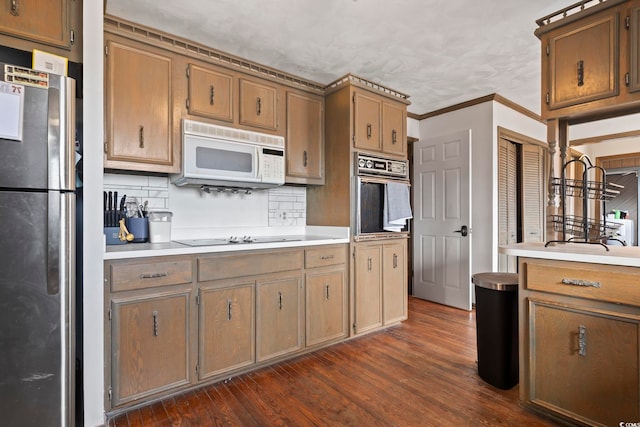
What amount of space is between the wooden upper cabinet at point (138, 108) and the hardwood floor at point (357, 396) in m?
1.55

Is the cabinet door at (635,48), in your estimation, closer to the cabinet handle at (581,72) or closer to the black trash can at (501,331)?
the cabinet handle at (581,72)

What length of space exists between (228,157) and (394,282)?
A: 198 centimetres

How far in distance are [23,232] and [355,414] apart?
185 centimetres

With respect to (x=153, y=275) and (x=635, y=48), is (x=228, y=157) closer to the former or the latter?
(x=153, y=275)

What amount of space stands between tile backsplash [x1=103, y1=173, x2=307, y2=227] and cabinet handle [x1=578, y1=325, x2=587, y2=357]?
236cm

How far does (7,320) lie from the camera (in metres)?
1.31

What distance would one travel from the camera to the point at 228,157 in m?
2.50

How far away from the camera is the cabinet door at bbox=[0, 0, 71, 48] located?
5.03 ft

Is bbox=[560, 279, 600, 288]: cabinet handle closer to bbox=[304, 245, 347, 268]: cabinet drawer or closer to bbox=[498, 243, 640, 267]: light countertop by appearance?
bbox=[498, 243, 640, 267]: light countertop

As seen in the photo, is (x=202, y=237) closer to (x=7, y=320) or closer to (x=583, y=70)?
(x=7, y=320)

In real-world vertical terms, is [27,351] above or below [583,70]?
below

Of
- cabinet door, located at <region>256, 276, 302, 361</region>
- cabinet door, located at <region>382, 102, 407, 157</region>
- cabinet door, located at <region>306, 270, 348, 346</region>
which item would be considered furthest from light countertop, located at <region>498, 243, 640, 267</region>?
cabinet door, located at <region>382, 102, 407, 157</region>

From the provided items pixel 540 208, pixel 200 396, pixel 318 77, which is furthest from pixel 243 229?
pixel 540 208

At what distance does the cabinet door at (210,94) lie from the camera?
2385 millimetres
